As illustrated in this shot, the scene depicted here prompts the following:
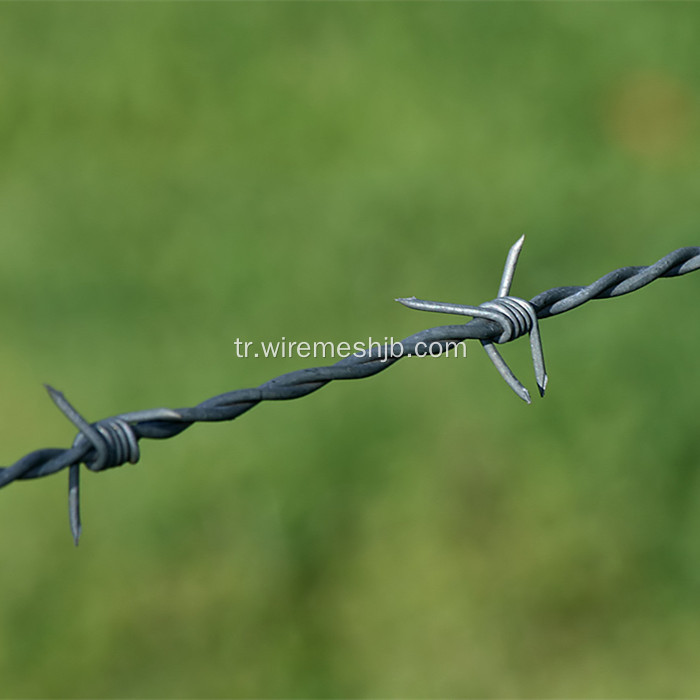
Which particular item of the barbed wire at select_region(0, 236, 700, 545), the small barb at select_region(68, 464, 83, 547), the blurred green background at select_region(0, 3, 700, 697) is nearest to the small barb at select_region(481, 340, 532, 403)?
the barbed wire at select_region(0, 236, 700, 545)

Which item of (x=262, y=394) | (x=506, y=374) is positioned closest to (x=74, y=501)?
(x=262, y=394)

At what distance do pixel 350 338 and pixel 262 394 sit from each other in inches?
112

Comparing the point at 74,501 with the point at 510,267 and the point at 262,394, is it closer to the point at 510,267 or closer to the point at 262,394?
the point at 262,394

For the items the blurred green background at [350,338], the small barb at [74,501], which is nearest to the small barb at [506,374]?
the small barb at [74,501]

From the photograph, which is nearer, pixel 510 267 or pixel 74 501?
pixel 74 501

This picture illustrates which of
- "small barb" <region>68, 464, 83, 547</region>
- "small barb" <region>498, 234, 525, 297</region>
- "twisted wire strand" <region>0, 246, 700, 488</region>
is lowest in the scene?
"small barb" <region>68, 464, 83, 547</region>

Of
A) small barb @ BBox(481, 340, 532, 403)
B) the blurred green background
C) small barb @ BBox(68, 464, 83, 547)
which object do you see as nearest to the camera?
small barb @ BBox(68, 464, 83, 547)

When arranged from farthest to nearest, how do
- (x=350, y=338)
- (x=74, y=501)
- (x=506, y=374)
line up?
1. (x=350, y=338)
2. (x=506, y=374)
3. (x=74, y=501)

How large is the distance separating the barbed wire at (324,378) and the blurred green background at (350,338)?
1.81m

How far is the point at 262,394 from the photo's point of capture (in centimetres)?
122

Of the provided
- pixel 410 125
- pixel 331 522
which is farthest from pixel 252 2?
pixel 331 522

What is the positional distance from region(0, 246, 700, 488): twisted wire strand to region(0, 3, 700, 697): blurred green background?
5.92 ft

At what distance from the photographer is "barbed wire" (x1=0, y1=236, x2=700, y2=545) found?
1.08m

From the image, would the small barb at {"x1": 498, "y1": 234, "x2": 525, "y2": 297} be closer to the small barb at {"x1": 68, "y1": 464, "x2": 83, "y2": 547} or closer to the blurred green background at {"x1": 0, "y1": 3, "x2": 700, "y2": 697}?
the small barb at {"x1": 68, "y1": 464, "x2": 83, "y2": 547}
